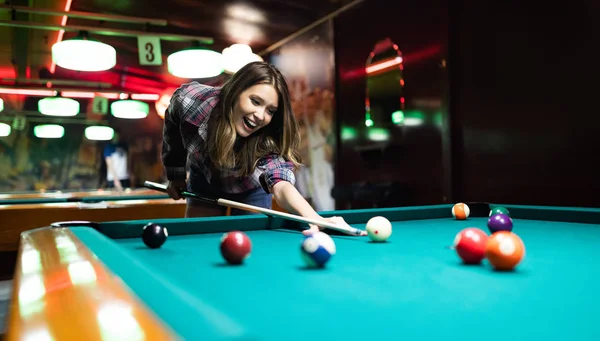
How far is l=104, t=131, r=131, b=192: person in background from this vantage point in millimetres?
10047

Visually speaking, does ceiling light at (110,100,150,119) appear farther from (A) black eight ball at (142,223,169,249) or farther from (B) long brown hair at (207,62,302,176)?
(A) black eight ball at (142,223,169,249)

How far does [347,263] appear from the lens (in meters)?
1.22

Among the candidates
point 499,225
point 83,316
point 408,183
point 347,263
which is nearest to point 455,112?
point 408,183

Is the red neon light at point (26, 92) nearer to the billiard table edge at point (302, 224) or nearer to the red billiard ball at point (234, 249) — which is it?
the billiard table edge at point (302, 224)

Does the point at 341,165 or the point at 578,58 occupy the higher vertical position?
the point at 578,58

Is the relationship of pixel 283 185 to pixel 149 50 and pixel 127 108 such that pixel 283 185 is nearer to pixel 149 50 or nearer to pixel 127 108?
pixel 149 50

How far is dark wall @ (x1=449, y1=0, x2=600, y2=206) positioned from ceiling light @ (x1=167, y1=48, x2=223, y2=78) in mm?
2020

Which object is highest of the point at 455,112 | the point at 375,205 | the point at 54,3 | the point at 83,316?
the point at 54,3

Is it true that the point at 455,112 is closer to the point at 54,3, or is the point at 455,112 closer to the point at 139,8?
the point at 139,8

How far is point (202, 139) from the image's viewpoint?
8.47 feet

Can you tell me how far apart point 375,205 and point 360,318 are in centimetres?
453

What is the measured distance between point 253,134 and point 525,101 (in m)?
2.28

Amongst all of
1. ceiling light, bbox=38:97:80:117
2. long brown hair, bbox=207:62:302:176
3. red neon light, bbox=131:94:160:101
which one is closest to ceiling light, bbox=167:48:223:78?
long brown hair, bbox=207:62:302:176

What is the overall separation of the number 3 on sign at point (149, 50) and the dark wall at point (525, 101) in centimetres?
295
